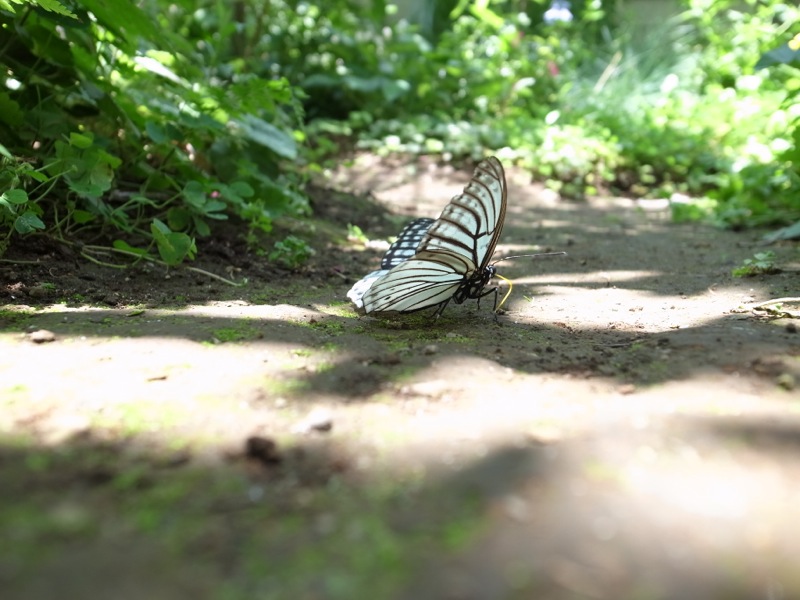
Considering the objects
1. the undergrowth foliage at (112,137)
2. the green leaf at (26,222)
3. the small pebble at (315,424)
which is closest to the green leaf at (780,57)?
the undergrowth foliage at (112,137)

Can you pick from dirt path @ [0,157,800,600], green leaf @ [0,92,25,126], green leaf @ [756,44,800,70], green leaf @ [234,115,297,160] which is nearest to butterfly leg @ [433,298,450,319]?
dirt path @ [0,157,800,600]

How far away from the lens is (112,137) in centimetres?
345

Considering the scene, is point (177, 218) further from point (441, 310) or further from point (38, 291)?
point (441, 310)

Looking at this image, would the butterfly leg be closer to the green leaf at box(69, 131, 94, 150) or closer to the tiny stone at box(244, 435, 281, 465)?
the tiny stone at box(244, 435, 281, 465)

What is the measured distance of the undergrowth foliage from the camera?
8.99ft

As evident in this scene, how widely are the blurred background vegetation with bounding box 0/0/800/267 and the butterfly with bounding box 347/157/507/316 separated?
95 cm

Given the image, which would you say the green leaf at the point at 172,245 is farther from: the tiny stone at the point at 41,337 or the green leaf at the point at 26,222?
the tiny stone at the point at 41,337

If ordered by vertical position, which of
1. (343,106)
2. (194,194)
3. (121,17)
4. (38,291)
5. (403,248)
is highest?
(343,106)

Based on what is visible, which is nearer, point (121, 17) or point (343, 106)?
point (121, 17)

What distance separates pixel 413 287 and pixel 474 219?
13.6 inches

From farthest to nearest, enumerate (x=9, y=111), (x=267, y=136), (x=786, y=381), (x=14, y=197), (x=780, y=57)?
(x=267, y=136), (x=780, y=57), (x=9, y=111), (x=14, y=197), (x=786, y=381)

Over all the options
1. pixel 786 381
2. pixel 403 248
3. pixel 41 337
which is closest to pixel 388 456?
pixel 786 381

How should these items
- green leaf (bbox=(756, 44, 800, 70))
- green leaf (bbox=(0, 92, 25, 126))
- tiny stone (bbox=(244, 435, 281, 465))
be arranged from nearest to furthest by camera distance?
tiny stone (bbox=(244, 435, 281, 465)) → green leaf (bbox=(0, 92, 25, 126)) → green leaf (bbox=(756, 44, 800, 70))

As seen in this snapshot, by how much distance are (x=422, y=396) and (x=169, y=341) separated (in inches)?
33.0
